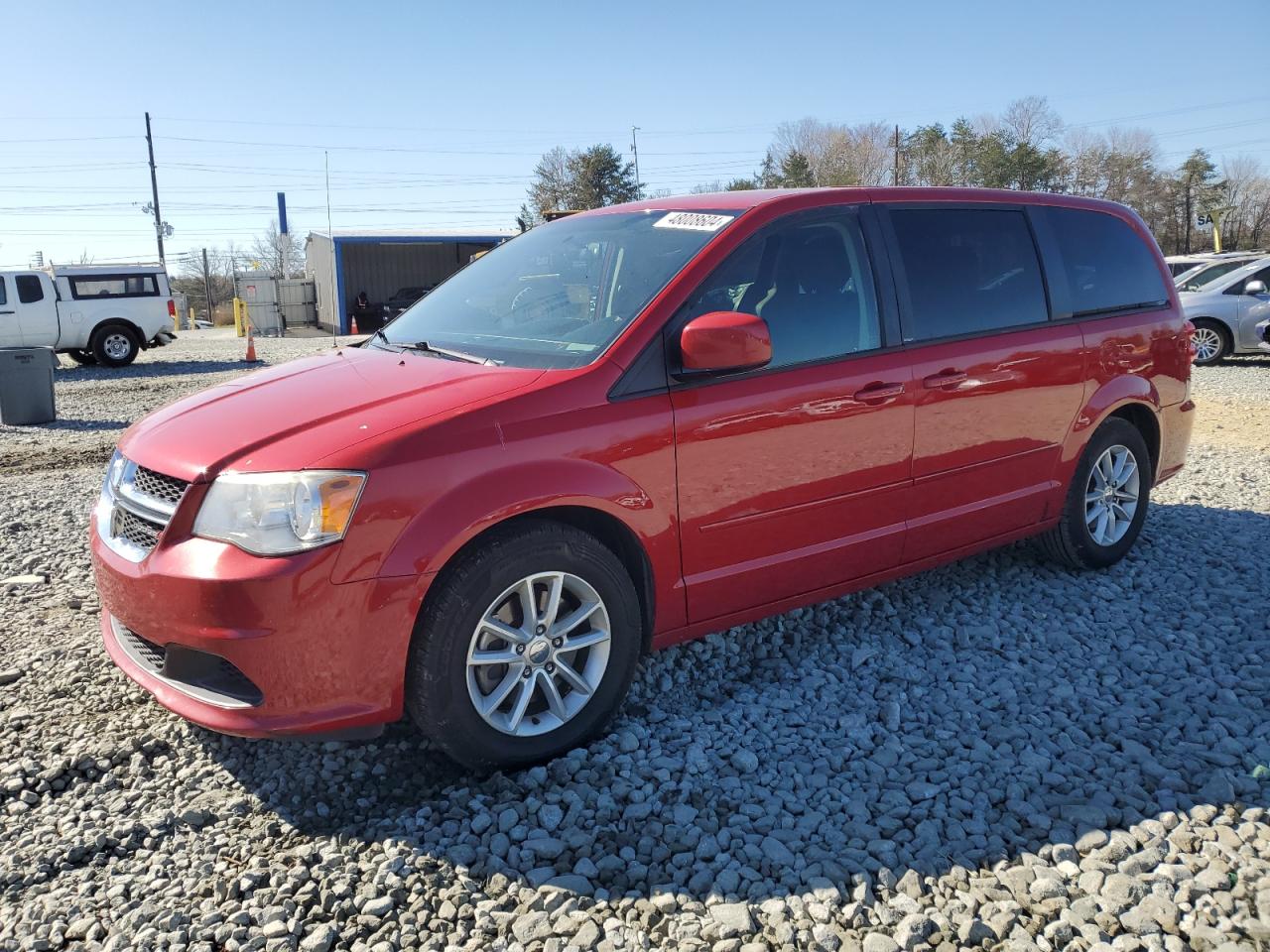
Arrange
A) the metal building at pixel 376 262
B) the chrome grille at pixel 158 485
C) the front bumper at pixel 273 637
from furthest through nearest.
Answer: the metal building at pixel 376 262
the chrome grille at pixel 158 485
the front bumper at pixel 273 637

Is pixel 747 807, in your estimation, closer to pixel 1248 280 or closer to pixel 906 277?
pixel 906 277

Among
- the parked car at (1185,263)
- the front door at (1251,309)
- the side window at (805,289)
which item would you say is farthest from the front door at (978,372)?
the parked car at (1185,263)

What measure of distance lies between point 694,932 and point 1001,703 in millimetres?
1729

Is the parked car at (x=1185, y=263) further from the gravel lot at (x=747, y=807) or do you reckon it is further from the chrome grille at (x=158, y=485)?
the chrome grille at (x=158, y=485)

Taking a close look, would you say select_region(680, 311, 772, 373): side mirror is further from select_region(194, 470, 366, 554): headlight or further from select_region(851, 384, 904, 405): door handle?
select_region(194, 470, 366, 554): headlight

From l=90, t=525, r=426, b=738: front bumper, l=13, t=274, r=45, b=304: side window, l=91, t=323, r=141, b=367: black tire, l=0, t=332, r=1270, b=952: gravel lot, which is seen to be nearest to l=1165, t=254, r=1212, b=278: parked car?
l=0, t=332, r=1270, b=952: gravel lot

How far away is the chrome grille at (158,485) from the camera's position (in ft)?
9.71

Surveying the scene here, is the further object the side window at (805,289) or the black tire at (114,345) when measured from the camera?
the black tire at (114,345)

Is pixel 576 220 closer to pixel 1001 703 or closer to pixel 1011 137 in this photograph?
pixel 1001 703

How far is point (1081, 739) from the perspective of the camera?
A: 3.34 meters

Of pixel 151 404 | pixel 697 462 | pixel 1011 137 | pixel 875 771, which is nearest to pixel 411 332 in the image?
pixel 697 462

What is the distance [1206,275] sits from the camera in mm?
15828

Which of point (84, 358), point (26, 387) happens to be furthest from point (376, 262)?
point (26, 387)

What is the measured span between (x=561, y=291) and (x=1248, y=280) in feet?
49.2
